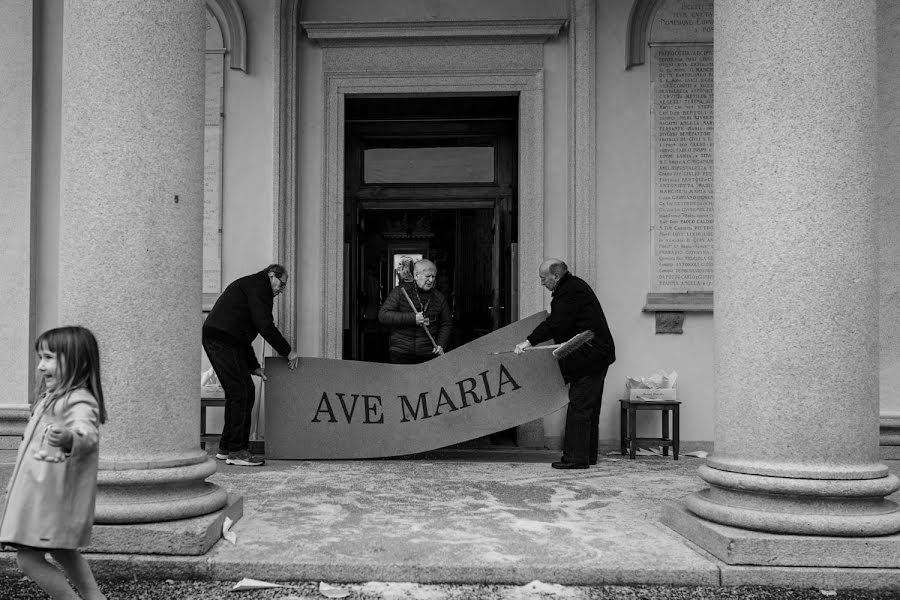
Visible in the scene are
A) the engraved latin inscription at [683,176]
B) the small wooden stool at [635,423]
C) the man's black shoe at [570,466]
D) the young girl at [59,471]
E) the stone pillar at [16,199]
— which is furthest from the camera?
the engraved latin inscription at [683,176]

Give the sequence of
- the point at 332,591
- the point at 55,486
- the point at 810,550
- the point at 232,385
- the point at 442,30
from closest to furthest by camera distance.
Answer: the point at 55,486 → the point at 332,591 → the point at 810,550 → the point at 232,385 → the point at 442,30

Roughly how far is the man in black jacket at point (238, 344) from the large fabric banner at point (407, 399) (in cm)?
20

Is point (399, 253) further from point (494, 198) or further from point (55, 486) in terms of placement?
point (55, 486)

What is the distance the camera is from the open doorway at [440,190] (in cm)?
886

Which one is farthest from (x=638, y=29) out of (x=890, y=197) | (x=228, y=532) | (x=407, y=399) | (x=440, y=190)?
(x=228, y=532)

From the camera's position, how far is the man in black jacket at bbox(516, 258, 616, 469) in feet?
22.8

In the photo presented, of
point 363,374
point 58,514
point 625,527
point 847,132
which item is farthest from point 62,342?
point 363,374

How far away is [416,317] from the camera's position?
7.68 m

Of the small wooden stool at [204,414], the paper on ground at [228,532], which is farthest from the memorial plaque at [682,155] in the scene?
the paper on ground at [228,532]

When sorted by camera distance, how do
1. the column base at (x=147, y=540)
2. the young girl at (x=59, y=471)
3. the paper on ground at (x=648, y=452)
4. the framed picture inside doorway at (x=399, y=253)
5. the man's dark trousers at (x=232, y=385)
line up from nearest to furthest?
the young girl at (x=59, y=471) → the column base at (x=147, y=540) → the man's dark trousers at (x=232, y=385) → the paper on ground at (x=648, y=452) → the framed picture inside doorway at (x=399, y=253)

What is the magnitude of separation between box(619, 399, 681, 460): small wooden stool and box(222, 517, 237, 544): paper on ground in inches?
156

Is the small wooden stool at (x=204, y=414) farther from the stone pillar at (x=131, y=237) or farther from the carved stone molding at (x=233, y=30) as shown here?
the stone pillar at (x=131, y=237)

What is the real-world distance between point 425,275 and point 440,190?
1610mm

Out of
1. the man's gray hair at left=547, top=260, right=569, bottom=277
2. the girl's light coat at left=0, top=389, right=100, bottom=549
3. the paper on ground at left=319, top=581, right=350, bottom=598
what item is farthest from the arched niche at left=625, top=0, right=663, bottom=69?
the girl's light coat at left=0, top=389, right=100, bottom=549
